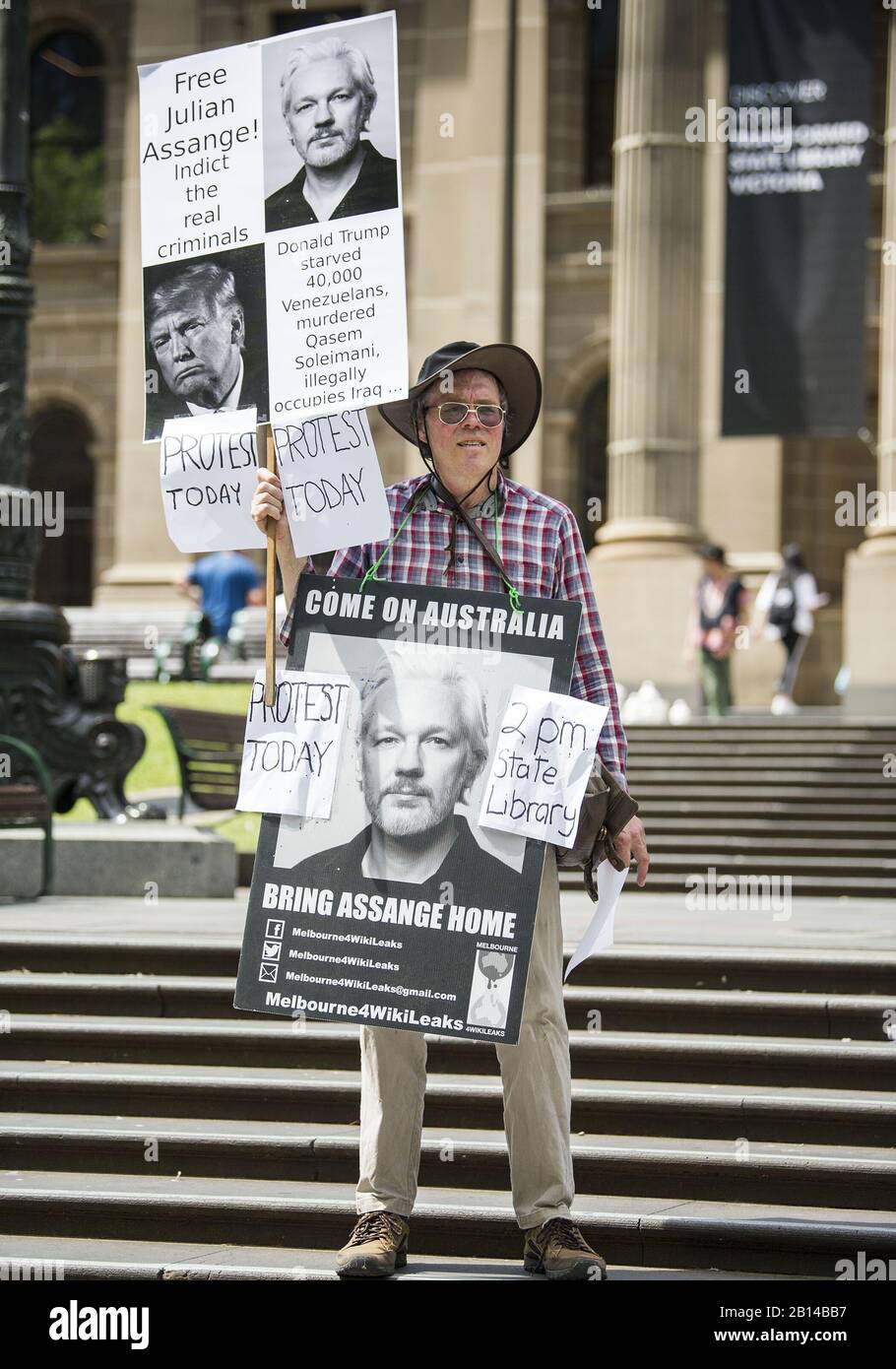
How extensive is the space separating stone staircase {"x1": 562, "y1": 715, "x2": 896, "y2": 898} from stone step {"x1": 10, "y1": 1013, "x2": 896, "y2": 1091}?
588 centimetres

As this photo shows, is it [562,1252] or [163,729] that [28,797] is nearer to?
[562,1252]

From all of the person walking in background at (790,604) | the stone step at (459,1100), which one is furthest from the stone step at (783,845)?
the stone step at (459,1100)

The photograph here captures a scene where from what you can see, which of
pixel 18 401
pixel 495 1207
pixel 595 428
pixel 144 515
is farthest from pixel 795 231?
Answer: pixel 495 1207

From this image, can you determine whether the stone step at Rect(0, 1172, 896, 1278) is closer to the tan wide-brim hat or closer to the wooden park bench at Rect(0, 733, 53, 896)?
the tan wide-brim hat

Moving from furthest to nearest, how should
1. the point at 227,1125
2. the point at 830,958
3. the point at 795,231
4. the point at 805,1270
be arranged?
1. the point at 795,231
2. the point at 830,958
3. the point at 227,1125
4. the point at 805,1270

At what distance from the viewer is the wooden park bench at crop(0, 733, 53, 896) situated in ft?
33.1

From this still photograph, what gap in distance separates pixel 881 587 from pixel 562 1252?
18.1 meters

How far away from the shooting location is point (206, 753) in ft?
45.3

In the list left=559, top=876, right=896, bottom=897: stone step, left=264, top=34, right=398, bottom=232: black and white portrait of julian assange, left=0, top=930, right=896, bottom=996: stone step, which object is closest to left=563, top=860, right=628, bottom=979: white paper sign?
left=264, top=34, right=398, bottom=232: black and white portrait of julian assange

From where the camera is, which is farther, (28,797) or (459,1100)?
(28,797)

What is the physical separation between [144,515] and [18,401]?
19.8m
